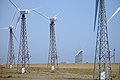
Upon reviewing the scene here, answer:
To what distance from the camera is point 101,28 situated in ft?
118

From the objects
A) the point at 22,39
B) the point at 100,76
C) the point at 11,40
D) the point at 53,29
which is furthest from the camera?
the point at 11,40

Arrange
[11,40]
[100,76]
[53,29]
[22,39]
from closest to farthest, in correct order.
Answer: [100,76] < [22,39] < [53,29] < [11,40]

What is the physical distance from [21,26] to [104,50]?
2943 cm

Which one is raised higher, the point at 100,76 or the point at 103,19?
the point at 103,19

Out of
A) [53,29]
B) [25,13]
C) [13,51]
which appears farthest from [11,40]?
[25,13]

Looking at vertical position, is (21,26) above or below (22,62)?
above

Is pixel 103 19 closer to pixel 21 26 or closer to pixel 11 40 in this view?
pixel 21 26

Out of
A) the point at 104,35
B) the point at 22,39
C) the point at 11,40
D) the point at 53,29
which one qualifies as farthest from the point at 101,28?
the point at 11,40

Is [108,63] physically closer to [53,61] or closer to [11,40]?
[53,61]

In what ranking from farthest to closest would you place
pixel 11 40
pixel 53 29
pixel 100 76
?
1. pixel 11 40
2. pixel 53 29
3. pixel 100 76

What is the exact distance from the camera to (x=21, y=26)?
61.4 metres

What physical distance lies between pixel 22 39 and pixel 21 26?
2.81 metres

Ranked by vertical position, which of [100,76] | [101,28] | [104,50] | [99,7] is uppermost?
[99,7]

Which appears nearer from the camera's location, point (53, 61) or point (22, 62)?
point (22, 62)
